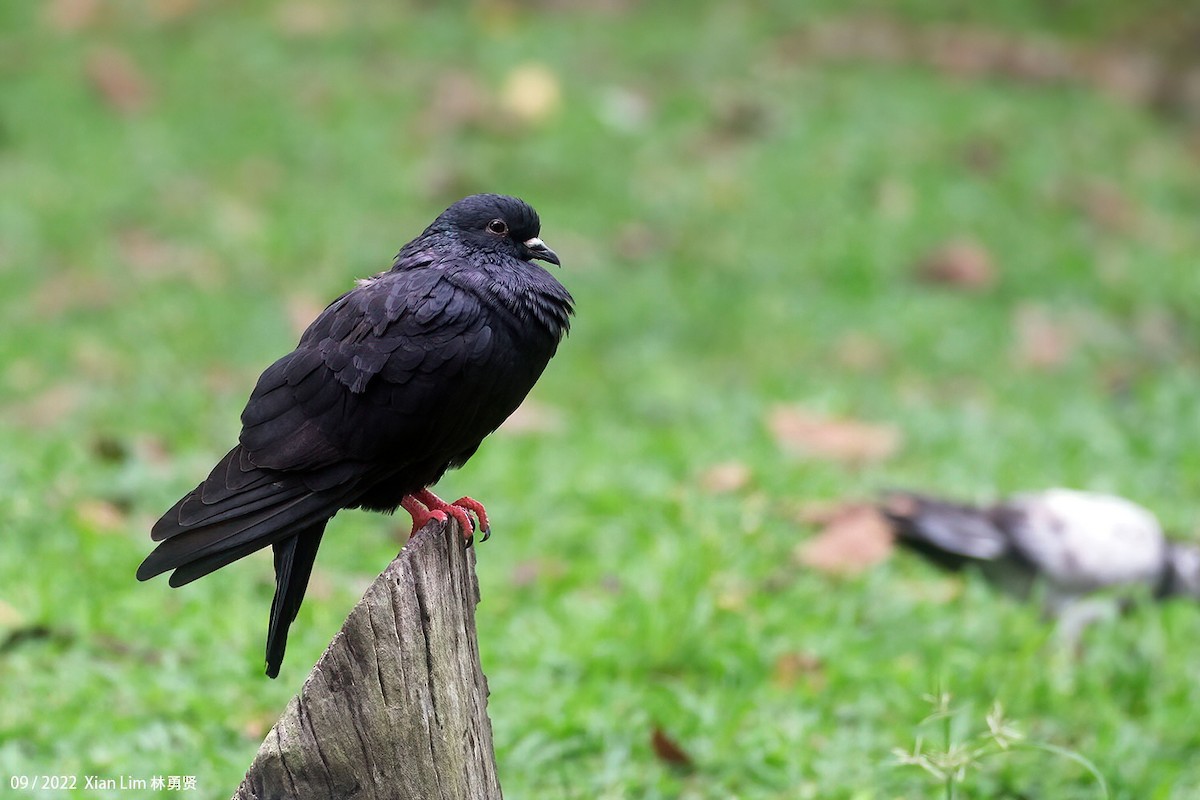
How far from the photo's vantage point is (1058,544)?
5023mm

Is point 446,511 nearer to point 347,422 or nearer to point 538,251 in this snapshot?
point 347,422

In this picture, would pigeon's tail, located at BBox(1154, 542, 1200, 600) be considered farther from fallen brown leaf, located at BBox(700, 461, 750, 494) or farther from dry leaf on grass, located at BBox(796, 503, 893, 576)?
fallen brown leaf, located at BBox(700, 461, 750, 494)

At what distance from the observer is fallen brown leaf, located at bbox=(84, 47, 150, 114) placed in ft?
32.6

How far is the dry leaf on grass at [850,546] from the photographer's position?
16.9ft

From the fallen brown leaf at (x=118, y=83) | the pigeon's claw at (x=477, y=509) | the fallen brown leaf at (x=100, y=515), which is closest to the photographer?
the pigeon's claw at (x=477, y=509)

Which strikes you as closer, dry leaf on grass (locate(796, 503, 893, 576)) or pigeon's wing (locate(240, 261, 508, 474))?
pigeon's wing (locate(240, 261, 508, 474))

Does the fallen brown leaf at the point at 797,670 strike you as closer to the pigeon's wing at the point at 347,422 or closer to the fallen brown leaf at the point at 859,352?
the pigeon's wing at the point at 347,422

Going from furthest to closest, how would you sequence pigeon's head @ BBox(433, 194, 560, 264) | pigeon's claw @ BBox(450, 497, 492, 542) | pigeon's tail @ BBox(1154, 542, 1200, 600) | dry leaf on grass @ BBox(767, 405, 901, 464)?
dry leaf on grass @ BBox(767, 405, 901, 464) → pigeon's tail @ BBox(1154, 542, 1200, 600) → pigeon's head @ BBox(433, 194, 560, 264) → pigeon's claw @ BBox(450, 497, 492, 542)

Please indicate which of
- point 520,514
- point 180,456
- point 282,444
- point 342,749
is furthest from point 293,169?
point 342,749

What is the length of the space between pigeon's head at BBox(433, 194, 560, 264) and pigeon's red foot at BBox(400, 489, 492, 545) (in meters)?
0.62

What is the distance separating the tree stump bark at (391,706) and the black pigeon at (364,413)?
0.98 feet

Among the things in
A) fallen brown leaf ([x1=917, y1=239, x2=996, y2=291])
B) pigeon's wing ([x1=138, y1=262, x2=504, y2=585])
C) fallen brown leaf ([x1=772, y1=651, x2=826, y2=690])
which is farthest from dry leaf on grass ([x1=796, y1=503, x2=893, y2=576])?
fallen brown leaf ([x1=917, y1=239, x2=996, y2=291])

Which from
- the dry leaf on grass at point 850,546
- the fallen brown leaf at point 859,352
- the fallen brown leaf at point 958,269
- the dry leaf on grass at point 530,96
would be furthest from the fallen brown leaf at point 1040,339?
the dry leaf on grass at point 530,96

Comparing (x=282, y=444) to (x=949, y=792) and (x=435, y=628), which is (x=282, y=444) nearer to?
(x=435, y=628)
